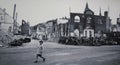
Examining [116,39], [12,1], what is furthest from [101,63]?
[12,1]

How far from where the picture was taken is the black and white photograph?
464cm

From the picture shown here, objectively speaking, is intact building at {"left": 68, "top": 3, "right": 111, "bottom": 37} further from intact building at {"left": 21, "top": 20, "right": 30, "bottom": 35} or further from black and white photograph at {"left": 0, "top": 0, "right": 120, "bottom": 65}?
intact building at {"left": 21, "top": 20, "right": 30, "bottom": 35}

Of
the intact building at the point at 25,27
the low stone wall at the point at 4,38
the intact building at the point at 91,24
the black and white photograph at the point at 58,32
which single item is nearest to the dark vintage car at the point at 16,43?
the black and white photograph at the point at 58,32

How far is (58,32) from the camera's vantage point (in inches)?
247

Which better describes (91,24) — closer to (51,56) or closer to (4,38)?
(51,56)

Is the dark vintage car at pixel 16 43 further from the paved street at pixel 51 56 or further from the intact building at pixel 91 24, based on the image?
the intact building at pixel 91 24

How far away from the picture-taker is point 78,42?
261 inches

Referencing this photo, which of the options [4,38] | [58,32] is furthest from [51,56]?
[58,32]

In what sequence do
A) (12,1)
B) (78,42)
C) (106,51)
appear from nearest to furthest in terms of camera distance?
(12,1) < (106,51) < (78,42)

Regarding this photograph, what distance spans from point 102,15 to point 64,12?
1.51 metres

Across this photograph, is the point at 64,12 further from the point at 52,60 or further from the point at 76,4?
the point at 52,60

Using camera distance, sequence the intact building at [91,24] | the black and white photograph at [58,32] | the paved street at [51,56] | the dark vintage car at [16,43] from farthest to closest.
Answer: the intact building at [91,24] < the dark vintage car at [16,43] < the black and white photograph at [58,32] < the paved street at [51,56]

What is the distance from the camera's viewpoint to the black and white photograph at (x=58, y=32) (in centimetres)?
464

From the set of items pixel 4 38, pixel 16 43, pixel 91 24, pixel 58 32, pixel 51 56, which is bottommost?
pixel 51 56
